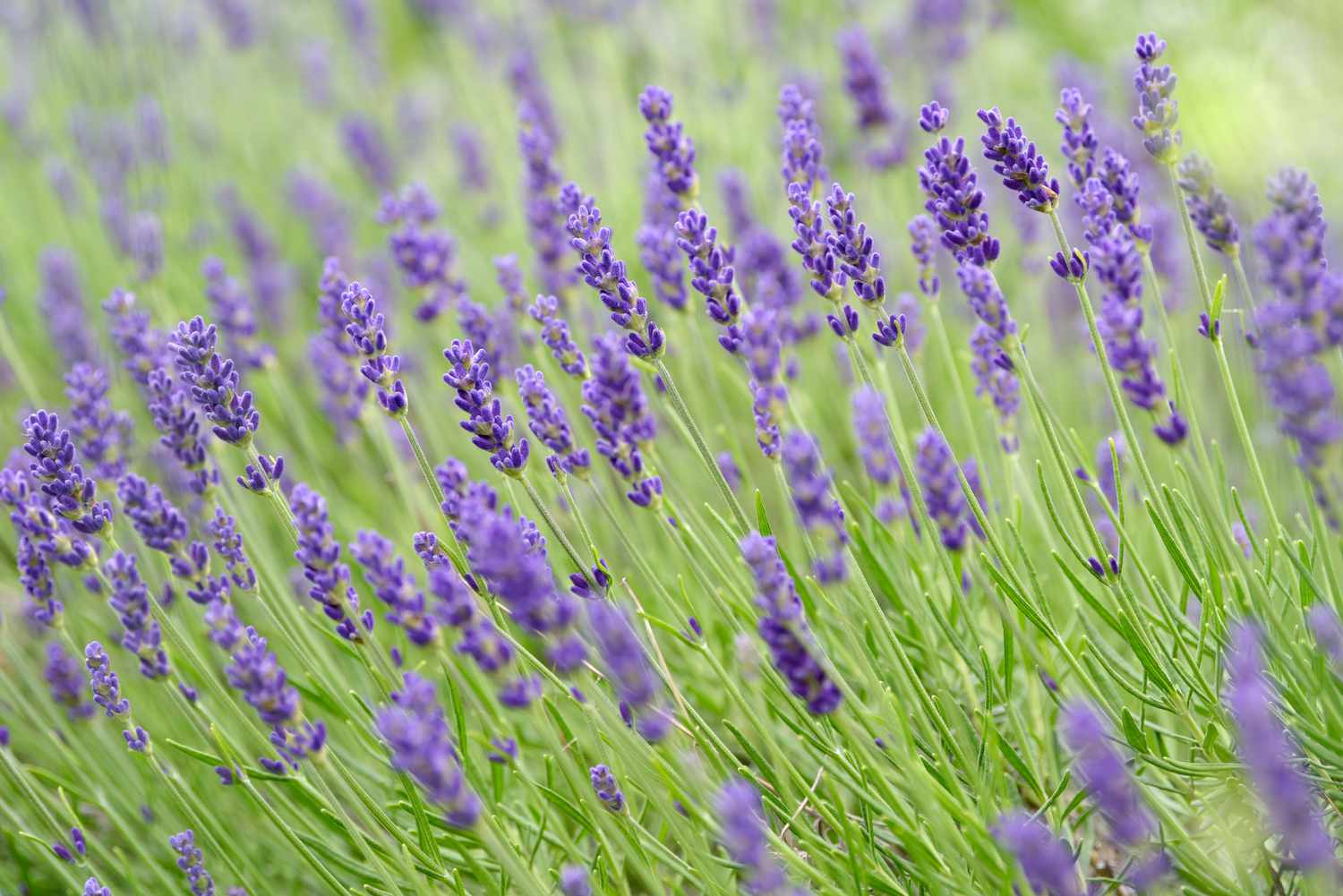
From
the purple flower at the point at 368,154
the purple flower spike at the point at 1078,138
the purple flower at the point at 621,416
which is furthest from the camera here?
the purple flower at the point at 368,154

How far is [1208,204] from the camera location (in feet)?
6.26

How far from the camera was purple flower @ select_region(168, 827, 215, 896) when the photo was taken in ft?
6.32

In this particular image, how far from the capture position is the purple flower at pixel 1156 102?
6.39 ft

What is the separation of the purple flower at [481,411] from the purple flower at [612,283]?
225 mm

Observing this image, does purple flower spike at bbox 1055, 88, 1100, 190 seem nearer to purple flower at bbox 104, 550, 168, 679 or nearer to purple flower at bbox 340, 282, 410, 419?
purple flower at bbox 340, 282, 410, 419

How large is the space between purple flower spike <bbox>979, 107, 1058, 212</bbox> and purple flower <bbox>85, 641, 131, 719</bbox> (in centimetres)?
161

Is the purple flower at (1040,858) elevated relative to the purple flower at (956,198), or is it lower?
lower

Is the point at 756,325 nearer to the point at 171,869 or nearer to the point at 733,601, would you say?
the point at 733,601

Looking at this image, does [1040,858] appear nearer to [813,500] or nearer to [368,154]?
[813,500]

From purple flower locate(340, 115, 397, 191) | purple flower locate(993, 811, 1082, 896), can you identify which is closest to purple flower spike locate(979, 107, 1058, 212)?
purple flower locate(993, 811, 1082, 896)

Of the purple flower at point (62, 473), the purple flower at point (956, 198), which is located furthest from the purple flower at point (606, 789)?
the purple flower at point (956, 198)

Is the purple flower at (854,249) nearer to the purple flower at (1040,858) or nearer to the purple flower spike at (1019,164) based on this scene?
the purple flower spike at (1019,164)

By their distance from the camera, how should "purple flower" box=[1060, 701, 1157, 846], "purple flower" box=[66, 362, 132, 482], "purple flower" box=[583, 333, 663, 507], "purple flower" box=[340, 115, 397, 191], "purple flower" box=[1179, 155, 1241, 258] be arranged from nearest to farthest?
"purple flower" box=[1060, 701, 1157, 846]
"purple flower" box=[583, 333, 663, 507]
"purple flower" box=[1179, 155, 1241, 258]
"purple flower" box=[66, 362, 132, 482]
"purple flower" box=[340, 115, 397, 191]

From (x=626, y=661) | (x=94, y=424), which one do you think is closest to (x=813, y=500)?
(x=626, y=661)
